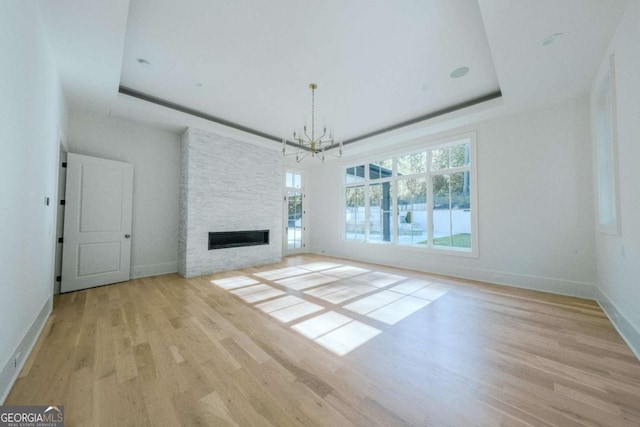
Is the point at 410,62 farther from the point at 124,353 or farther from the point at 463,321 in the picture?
the point at 124,353

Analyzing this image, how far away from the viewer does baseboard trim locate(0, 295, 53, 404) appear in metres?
1.52

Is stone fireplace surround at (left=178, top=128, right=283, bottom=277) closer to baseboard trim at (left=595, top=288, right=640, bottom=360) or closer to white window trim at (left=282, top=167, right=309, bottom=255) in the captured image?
white window trim at (left=282, top=167, right=309, bottom=255)

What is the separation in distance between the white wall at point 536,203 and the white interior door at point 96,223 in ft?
20.9

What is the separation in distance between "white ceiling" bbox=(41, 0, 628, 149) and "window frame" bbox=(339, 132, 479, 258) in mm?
940

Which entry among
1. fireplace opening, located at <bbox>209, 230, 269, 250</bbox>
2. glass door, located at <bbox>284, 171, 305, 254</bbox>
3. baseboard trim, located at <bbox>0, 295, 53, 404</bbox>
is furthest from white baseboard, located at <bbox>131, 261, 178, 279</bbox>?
glass door, located at <bbox>284, 171, 305, 254</bbox>

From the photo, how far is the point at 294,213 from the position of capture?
25.2 feet

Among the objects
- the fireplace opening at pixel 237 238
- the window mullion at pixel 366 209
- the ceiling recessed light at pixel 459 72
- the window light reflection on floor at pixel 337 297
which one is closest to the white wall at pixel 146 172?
the fireplace opening at pixel 237 238

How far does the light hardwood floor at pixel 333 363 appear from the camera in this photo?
143 centimetres

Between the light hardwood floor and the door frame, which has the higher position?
the door frame

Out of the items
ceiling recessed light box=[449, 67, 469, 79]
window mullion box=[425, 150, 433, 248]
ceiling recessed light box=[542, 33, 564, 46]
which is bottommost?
window mullion box=[425, 150, 433, 248]

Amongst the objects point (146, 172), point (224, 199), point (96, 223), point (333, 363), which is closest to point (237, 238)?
point (224, 199)

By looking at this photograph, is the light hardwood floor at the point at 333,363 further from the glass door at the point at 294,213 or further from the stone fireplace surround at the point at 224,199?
the glass door at the point at 294,213

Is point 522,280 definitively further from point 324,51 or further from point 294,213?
point 294,213

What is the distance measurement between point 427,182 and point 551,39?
2998 mm
